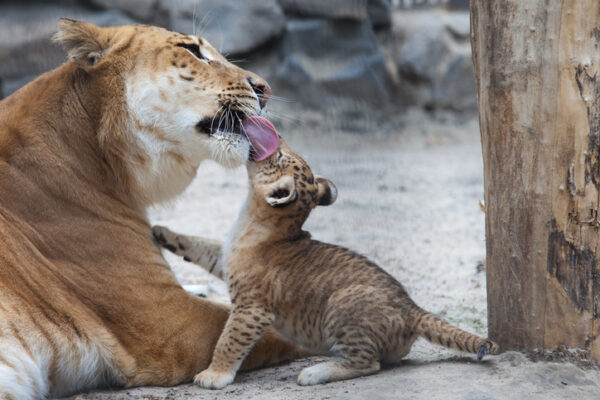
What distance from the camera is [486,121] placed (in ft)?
8.81

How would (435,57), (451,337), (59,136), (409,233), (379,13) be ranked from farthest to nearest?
1. (435,57)
2. (379,13)
3. (409,233)
4. (59,136)
5. (451,337)

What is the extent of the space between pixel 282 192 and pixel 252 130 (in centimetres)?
30

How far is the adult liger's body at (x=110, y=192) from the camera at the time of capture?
282 centimetres

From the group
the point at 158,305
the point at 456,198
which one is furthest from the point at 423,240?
the point at 158,305

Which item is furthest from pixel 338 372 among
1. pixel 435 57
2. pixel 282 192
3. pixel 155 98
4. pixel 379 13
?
pixel 435 57

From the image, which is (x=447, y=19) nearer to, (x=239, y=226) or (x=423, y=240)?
(x=423, y=240)

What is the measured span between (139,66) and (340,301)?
1214 millimetres

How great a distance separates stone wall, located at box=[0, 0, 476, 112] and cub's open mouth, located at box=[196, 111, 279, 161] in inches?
143

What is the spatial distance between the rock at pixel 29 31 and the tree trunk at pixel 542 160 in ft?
19.7

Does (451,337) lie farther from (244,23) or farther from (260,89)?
(244,23)

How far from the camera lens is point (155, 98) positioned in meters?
3.02

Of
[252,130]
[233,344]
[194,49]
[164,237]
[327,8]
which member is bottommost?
[233,344]

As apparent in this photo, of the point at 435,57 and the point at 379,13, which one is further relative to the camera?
the point at 435,57

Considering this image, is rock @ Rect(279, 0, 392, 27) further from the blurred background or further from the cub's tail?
the cub's tail
